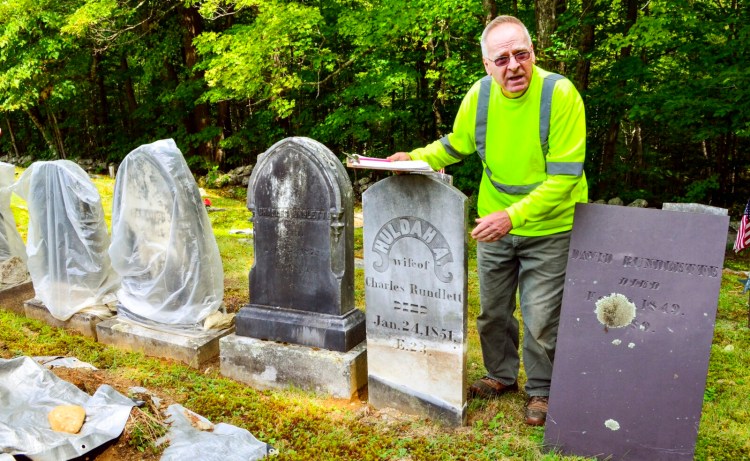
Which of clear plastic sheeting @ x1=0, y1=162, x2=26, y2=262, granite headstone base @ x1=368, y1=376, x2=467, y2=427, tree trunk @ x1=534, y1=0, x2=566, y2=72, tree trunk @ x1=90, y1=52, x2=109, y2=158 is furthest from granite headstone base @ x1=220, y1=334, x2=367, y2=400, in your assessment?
tree trunk @ x1=90, y1=52, x2=109, y2=158

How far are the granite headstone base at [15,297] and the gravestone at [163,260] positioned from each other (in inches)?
54.7

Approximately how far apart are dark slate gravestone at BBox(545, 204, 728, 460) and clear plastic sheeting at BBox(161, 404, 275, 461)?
5.27 feet

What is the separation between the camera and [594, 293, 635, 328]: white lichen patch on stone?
8.84 ft

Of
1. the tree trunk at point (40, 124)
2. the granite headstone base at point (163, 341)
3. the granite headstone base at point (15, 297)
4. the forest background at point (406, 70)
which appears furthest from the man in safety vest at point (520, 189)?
the tree trunk at point (40, 124)

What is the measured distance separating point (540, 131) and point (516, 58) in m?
0.39

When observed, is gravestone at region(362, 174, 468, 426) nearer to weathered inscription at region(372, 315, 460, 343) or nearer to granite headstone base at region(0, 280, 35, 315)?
weathered inscription at region(372, 315, 460, 343)

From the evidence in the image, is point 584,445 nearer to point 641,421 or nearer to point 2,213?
point 641,421

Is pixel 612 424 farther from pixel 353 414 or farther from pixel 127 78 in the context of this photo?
pixel 127 78

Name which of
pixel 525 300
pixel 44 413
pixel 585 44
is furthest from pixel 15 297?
pixel 585 44

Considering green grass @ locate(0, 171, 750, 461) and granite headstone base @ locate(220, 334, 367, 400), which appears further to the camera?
granite headstone base @ locate(220, 334, 367, 400)

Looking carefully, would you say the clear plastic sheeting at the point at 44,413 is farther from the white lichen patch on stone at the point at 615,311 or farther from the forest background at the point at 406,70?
the forest background at the point at 406,70

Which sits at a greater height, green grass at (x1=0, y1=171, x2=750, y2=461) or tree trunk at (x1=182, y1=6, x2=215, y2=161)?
tree trunk at (x1=182, y1=6, x2=215, y2=161)

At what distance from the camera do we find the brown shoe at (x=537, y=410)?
3184 mm

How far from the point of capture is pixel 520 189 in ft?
A: 9.82
